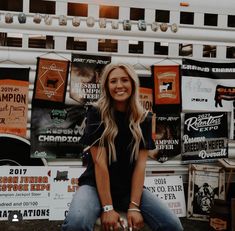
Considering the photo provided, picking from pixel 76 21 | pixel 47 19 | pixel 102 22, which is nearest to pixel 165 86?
pixel 102 22

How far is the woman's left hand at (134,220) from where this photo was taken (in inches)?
→ 108

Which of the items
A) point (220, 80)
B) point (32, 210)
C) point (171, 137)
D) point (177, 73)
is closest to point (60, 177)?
point (32, 210)

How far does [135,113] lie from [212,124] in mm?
2601

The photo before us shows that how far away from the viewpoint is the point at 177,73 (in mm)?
5266

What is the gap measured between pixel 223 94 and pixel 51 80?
7.38 feet

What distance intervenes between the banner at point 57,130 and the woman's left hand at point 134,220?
2323 millimetres

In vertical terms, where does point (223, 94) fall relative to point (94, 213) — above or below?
above

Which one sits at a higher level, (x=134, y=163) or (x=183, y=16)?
(x=183, y=16)

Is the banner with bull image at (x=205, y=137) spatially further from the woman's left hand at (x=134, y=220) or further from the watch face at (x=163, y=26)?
the woman's left hand at (x=134, y=220)

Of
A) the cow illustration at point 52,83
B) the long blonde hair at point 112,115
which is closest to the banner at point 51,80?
the cow illustration at point 52,83

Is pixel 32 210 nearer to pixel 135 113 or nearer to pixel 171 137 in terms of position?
pixel 171 137

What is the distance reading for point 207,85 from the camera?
536 centimetres

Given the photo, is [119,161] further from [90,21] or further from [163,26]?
[163,26]

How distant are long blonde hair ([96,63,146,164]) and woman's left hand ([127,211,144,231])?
0.41 m
